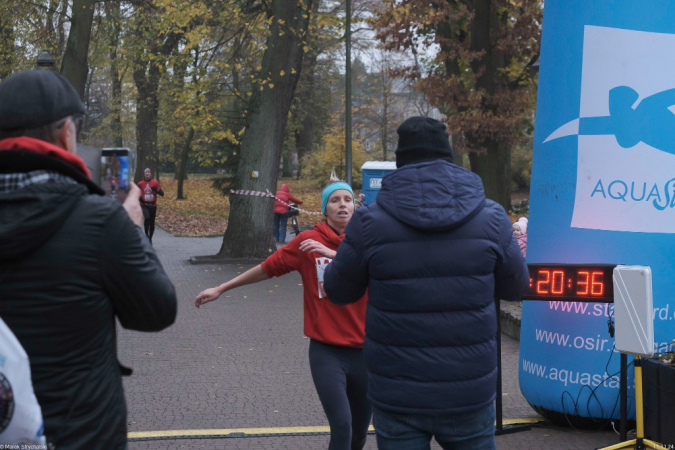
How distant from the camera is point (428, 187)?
325cm

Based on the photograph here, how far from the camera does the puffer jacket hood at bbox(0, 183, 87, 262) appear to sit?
224 cm

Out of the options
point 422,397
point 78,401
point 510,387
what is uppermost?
point 78,401

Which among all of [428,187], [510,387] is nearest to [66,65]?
[510,387]

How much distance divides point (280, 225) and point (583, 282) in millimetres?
19648

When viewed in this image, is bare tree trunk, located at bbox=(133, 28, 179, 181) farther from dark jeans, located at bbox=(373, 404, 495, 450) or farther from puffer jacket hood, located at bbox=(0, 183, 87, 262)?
puffer jacket hood, located at bbox=(0, 183, 87, 262)

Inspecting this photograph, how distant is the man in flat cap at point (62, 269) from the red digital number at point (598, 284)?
4008 mm

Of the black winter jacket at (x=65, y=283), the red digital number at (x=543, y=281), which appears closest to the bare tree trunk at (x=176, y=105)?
the red digital number at (x=543, y=281)

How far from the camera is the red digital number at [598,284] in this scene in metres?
5.81

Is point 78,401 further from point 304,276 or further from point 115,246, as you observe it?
point 304,276

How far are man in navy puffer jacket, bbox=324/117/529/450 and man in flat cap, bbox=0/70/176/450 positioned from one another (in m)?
1.07

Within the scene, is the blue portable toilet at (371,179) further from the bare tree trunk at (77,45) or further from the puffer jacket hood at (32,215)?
the puffer jacket hood at (32,215)

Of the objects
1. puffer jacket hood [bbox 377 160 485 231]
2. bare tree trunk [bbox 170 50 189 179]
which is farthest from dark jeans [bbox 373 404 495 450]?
bare tree trunk [bbox 170 50 189 179]

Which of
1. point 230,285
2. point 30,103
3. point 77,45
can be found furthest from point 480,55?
point 30,103

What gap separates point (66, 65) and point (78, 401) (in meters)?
17.0
